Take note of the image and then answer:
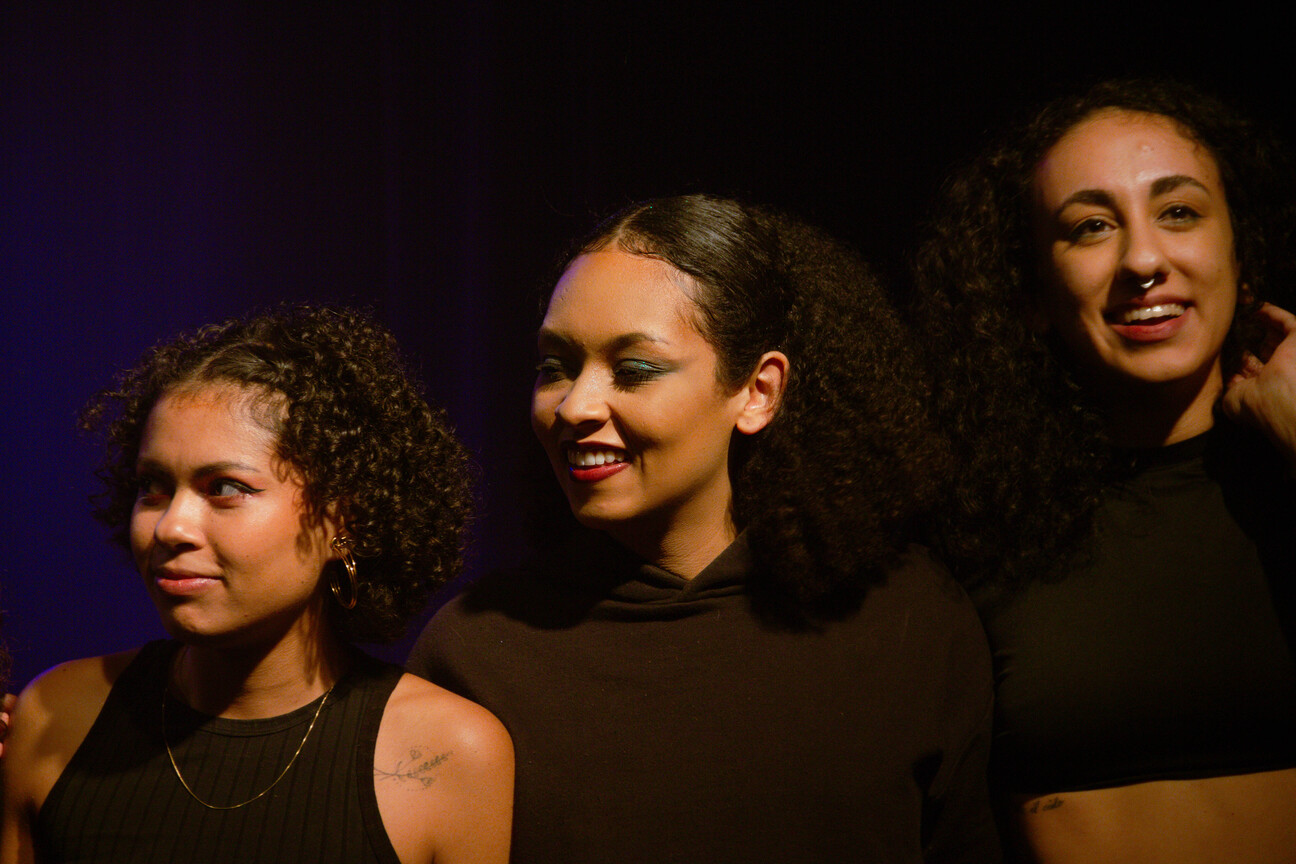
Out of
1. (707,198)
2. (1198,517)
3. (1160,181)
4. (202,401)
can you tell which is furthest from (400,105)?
(1198,517)

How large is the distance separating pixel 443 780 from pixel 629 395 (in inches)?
30.5

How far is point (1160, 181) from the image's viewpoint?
1.80 meters

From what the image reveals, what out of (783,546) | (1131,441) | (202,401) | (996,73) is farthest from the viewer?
(996,73)

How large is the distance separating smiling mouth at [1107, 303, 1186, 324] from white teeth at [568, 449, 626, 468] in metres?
1.07

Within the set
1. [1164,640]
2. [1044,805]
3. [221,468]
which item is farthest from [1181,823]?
[221,468]

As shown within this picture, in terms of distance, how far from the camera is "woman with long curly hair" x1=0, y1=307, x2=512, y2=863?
1531 millimetres

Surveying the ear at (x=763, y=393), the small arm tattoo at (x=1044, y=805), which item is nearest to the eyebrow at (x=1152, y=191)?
the ear at (x=763, y=393)

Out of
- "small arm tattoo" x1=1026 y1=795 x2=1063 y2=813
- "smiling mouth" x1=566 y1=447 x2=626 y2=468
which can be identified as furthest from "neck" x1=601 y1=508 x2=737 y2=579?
"small arm tattoo" x1=1026 y1=795 x2=1063 y2=813

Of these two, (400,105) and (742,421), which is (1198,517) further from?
(400,105)

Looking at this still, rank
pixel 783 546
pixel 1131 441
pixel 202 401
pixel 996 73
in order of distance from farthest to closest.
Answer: pixel 996 73, pixel 1131 441, pixel 783 546, pixel 202 401

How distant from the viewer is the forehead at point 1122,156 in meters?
1.82

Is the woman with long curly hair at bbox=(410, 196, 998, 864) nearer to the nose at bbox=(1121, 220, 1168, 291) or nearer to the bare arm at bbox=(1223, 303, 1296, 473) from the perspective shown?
the nose at bbox=(1121, 220, 1168, 291)

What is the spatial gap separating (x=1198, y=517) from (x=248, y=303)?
2510 millimetres

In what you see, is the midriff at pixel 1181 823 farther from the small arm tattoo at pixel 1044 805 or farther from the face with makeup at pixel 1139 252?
the face with makeup at pixel 1139 252
